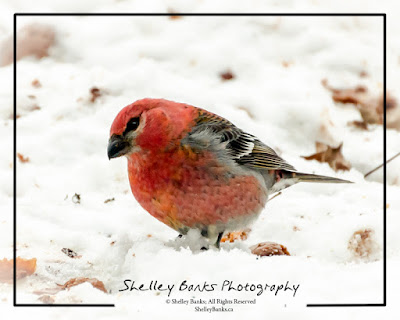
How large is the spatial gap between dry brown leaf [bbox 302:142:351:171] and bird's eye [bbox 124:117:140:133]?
4.96 feet

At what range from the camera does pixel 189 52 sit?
15.7ft

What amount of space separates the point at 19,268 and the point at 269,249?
4.66ft

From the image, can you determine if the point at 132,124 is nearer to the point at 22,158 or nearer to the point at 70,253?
the point at 70,253

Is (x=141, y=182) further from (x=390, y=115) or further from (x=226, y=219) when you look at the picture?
(x=390, y=115)

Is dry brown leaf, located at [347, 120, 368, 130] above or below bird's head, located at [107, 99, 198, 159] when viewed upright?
above

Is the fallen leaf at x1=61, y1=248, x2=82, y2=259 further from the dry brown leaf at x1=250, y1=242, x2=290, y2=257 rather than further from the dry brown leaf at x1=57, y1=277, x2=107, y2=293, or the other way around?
the dry brown leaf at x1=250, y1=242, x2=290, y2=257

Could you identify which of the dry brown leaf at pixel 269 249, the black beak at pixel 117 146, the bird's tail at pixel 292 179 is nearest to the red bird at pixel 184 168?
the black beak at pixel 117 146

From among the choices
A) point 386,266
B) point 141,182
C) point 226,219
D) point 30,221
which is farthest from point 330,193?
point 30,221

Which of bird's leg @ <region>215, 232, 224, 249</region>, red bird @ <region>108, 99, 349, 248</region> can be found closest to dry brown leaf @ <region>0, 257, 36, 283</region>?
red bird @ <region>108, 99, 349, 248</region>

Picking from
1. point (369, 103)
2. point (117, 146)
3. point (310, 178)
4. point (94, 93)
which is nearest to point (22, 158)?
point (94, 93)

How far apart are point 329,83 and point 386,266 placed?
5.34 ft

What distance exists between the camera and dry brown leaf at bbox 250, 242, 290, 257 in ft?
11.9

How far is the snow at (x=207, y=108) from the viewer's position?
135 inches

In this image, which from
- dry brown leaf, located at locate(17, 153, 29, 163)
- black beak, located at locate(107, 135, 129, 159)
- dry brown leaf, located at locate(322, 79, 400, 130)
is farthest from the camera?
dry brown leaf, located at locate(322, 79, 400, 130)
